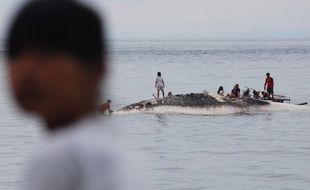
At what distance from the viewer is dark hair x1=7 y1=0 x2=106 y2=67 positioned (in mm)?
2051

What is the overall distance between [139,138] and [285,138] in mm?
5143

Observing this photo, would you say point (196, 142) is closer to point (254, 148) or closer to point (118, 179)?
point (254, 148)

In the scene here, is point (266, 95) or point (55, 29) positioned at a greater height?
point (55, 29)

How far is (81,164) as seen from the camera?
1998 mm

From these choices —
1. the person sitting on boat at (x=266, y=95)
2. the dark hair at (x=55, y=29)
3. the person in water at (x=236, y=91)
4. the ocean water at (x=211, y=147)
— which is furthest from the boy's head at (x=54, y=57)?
the person sitting on boat at (x=266, y=95)

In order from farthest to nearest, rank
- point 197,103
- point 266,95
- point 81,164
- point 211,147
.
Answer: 1. point 266,95
2. point 197,103
3. point 211,147
4. point 81,164

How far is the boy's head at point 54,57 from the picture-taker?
2049 millimetres

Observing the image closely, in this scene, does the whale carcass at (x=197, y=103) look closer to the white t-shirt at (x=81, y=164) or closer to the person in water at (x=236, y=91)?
the person in water at (x=236, y=91)

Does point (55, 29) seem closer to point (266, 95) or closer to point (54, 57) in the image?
point (54, 57)

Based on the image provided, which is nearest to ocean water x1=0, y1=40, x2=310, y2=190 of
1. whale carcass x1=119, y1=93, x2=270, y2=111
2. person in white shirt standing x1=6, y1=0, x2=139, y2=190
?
whale carcass x1=119, y1=93, x2=270, y2=111

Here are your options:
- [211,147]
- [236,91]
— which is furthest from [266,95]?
[211,147]

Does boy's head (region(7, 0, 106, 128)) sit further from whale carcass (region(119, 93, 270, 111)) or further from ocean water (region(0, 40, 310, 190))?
whale carcass (region(119, 93, 270, 111))

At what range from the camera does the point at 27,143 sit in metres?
28.8

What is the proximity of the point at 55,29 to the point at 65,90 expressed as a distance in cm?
15
